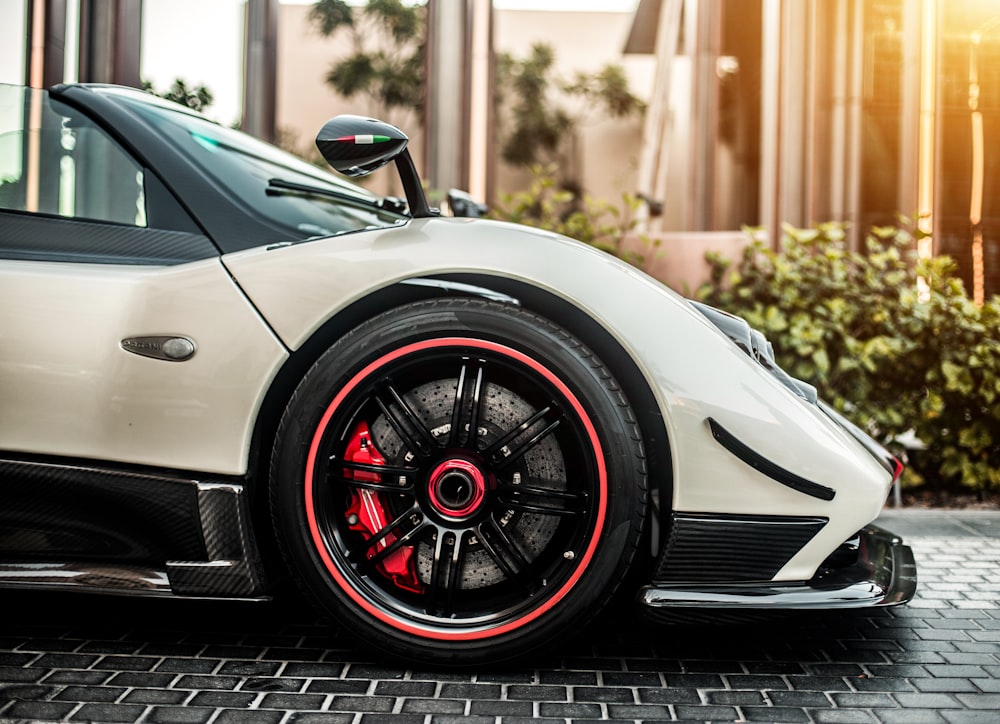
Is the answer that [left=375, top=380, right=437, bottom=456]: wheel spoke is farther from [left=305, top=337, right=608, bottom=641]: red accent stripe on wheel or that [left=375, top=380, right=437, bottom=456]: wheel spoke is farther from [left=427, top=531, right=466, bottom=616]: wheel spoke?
[left=427, top=531, right=466, bottom=616]: wheel spoke

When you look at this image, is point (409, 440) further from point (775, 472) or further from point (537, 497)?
point (775, 472)

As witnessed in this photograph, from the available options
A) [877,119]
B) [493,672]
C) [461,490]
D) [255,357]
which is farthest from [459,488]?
[877,119]

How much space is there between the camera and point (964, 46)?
799 cm

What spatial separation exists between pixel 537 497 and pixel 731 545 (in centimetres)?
40

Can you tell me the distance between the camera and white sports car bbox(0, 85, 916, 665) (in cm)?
171

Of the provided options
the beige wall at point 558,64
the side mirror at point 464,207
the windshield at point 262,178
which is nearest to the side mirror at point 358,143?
the windshield at point 262,178

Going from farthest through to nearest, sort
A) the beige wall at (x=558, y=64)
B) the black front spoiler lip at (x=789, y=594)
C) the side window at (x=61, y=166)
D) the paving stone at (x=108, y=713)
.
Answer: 1. the beige wall at (x=558, y=64)
2. the side window at (x=61, y=166)
3. the black front spoiler lip at (x=789, y=594)
4. the paving stone at (x=108, y=713)

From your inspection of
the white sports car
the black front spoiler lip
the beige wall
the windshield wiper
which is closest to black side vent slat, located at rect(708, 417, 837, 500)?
the white sports car

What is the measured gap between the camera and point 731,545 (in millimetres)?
1706

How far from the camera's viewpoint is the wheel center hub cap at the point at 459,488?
5.73 feet

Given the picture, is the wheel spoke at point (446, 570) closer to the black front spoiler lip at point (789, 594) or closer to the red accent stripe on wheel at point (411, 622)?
the red accent stripe on wheel at point (411, 622)

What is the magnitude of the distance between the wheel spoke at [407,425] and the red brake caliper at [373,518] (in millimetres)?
89

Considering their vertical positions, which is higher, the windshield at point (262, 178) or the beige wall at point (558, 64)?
the beige wall at point (558, 64)

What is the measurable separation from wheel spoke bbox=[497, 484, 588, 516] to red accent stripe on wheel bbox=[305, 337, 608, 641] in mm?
69
